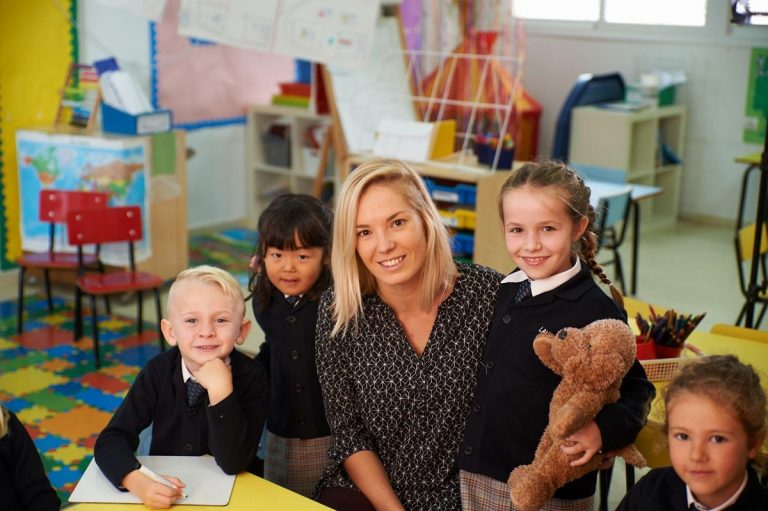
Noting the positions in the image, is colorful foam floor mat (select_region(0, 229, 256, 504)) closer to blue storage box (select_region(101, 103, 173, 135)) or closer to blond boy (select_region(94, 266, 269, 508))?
blue storage box (select_region(101, 103, 173, 135))

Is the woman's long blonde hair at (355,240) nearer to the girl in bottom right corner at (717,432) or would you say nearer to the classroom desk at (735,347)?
the girl in bottom right corner at (717,432)

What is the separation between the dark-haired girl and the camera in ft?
7.47

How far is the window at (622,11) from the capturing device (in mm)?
7238

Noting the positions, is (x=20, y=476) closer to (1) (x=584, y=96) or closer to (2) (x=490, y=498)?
Result: (2) (x=490, y=498)

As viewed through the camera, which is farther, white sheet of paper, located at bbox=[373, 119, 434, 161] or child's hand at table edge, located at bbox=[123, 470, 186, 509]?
white sheet of paper, located at bbox=[373, 119, 434, 161]

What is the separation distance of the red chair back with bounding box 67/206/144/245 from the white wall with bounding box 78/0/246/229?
1.46 meters

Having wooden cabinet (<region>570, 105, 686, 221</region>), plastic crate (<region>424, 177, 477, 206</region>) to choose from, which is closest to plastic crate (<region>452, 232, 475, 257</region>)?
plastic crate (<region>424, 177, 477, 206</region>)

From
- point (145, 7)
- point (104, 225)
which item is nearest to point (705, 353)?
point (104, 225)

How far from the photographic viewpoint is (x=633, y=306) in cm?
298

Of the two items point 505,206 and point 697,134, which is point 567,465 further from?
point 697,134

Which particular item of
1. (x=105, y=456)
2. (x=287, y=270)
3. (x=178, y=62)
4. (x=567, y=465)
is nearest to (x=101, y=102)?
(x=178, y=62)

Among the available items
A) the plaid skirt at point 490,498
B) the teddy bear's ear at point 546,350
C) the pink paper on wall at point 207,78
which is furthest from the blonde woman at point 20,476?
the pink paper on wall at point 207,78

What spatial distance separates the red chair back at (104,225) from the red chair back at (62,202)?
36cm

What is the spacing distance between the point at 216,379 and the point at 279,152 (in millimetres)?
5086
